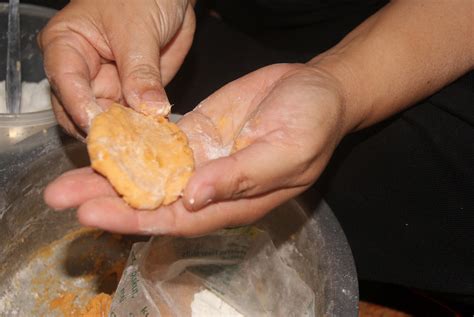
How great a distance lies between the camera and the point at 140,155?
0.83 metres

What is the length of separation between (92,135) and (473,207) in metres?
0.78

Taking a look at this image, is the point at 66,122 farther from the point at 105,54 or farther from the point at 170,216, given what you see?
the point at 170,216

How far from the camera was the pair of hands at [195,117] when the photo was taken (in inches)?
29.4

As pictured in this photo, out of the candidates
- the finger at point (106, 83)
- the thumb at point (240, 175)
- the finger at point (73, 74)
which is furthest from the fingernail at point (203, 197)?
the finger at point (106, 83)

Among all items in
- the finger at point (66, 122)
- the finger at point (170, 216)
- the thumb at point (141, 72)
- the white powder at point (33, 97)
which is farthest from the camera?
the white powder at point (33, 97)

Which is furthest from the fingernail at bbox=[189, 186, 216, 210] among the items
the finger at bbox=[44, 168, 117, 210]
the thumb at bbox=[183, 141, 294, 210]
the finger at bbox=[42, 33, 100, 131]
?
the finger at bbox=[42, 33, 100, 131]

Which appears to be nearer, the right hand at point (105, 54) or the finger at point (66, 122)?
the right hand at point (105, 54)

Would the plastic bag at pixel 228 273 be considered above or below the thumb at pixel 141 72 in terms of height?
below

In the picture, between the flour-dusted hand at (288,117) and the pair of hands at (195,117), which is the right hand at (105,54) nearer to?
the pair of hands at (195,117)

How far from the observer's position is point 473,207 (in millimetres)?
1149

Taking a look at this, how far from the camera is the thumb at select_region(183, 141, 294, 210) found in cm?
73

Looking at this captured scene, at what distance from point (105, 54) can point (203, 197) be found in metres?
0.40

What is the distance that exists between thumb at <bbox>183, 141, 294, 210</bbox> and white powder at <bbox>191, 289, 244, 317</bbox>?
34cm

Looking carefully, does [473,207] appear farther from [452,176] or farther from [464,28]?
[464,28]
